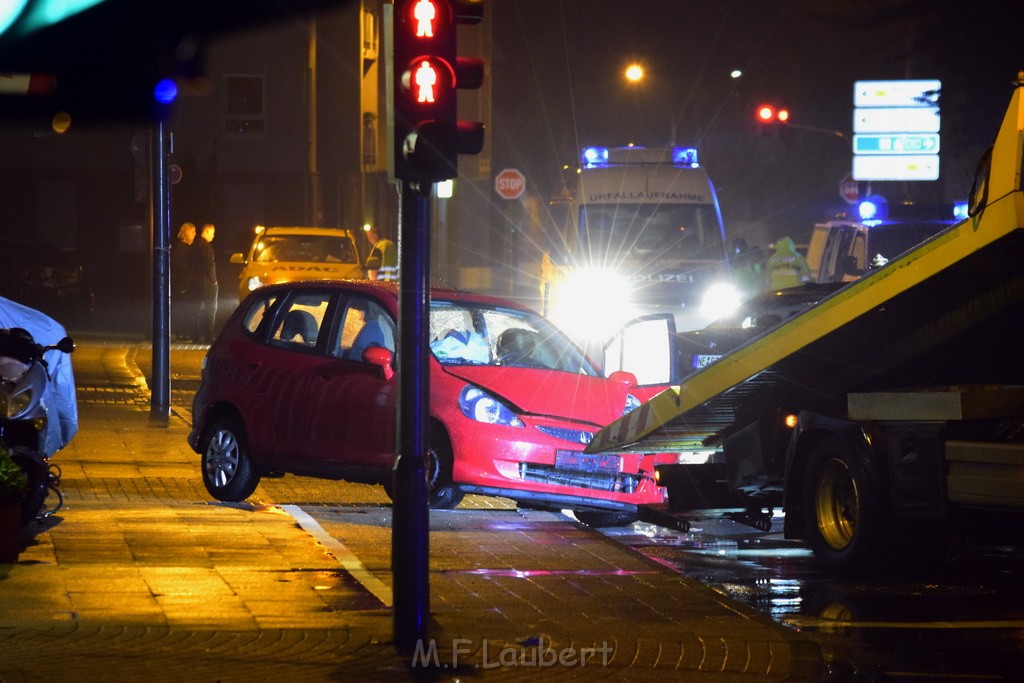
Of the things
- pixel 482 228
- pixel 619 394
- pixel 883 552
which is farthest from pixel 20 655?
pixel 482 228

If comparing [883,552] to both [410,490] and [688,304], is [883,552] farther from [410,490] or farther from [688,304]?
[688,304]

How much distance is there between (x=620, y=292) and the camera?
2453cm

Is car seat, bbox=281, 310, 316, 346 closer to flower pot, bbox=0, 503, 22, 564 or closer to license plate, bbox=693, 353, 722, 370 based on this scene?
flower pot, bbox=0, 503, 22, 564

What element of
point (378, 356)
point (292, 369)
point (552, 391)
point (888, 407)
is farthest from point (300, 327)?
point (888, 407)

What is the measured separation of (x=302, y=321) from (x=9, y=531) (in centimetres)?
369

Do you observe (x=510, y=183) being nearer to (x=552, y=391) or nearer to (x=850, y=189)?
(x=850, y=189)

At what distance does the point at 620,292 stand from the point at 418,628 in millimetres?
17328

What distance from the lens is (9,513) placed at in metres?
Answer: 9.05

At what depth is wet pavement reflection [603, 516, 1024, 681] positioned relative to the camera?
295 inches

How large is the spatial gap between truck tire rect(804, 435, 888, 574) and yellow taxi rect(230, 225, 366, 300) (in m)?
18.8

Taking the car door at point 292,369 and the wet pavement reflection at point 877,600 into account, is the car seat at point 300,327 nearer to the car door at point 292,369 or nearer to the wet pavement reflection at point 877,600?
the car door at point 292,369

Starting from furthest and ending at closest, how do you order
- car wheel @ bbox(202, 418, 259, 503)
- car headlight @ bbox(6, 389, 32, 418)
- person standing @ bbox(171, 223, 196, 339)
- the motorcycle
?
person standing @ bbox(171, 223, 196, 339)
car wheel @ bbox(202, 418, 259, 503)
car headlight @ bbox(6, 389, 32, 418)
the motorcycle

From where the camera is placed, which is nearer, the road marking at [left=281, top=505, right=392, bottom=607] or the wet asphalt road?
the wet asphalt road

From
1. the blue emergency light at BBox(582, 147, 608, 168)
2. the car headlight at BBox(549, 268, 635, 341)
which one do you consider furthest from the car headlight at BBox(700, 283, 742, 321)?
the blue emergency light at BBox(582, 147, 608, 168)
